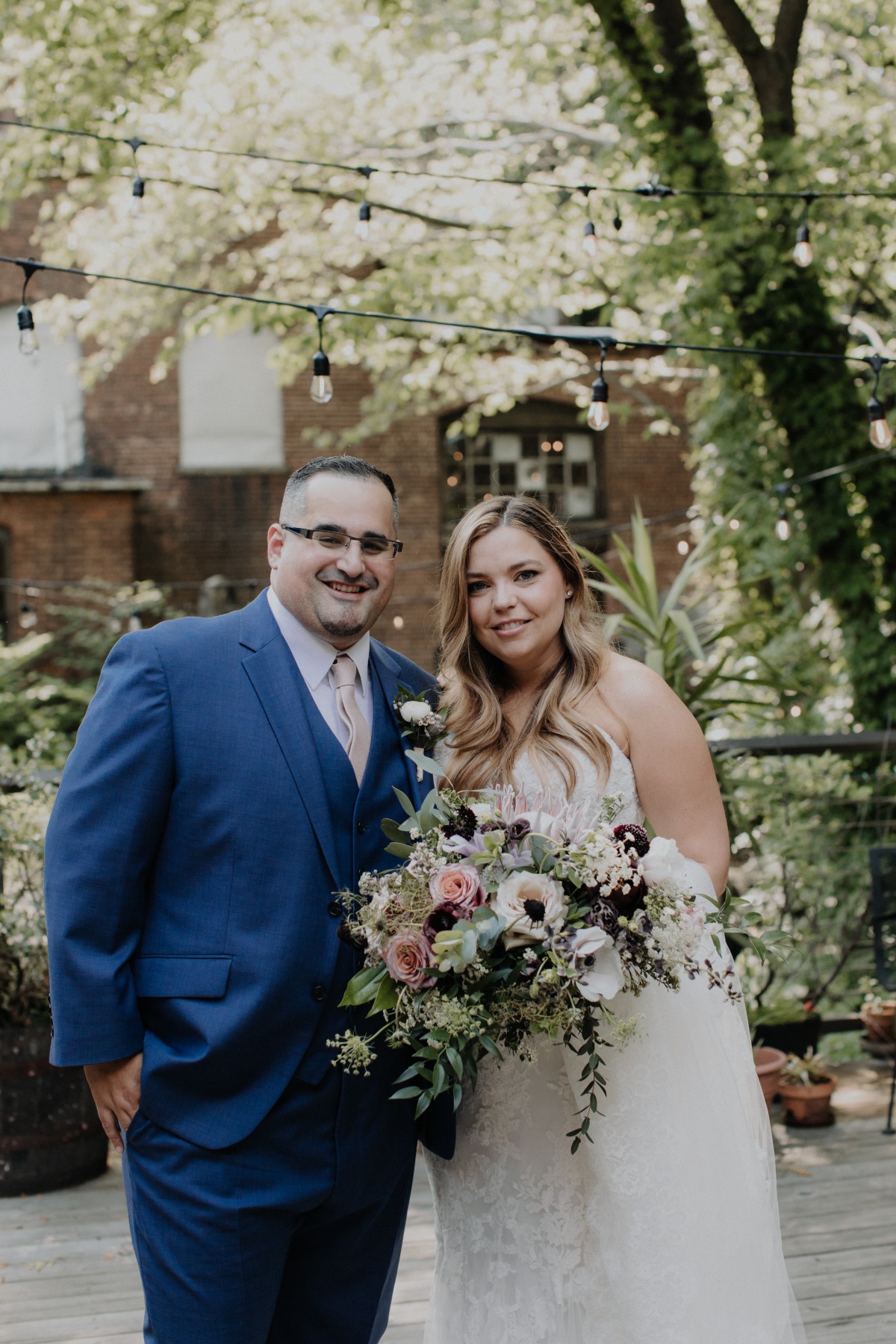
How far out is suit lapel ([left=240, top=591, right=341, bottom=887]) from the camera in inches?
86.7

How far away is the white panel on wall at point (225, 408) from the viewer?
43.5 feet

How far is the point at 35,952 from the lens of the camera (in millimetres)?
4148

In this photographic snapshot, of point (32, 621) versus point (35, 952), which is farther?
point (32, 621)

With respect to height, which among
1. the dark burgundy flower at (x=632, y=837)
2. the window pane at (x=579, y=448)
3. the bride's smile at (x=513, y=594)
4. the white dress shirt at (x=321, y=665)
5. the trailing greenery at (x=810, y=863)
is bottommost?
the trailing greenery at (x=810, y=863)

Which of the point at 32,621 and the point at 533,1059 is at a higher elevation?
the point at 32,621

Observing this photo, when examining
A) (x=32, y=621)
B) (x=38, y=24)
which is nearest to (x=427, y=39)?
(x=38, y=24)

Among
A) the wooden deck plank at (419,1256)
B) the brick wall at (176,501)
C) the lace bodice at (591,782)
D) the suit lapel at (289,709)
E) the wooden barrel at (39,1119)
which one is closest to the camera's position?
the suit lapel at (289,709)

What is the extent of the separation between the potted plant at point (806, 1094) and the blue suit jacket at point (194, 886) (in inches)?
122

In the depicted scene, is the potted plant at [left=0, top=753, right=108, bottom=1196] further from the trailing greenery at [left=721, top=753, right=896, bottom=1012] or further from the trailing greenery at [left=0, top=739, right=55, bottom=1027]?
the trailing greenery at [left=721, top=753, right=896, bottom=1012]

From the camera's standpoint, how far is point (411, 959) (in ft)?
6.51

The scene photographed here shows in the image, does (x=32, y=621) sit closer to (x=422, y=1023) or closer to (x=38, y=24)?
(x=38, y=24)

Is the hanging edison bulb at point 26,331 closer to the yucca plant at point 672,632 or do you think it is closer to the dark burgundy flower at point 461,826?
the yucca plant at point 672,632

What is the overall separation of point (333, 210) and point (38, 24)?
10.7 ft

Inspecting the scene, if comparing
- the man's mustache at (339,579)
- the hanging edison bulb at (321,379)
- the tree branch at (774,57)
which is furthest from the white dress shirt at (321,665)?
the tree branch at (774,57)
